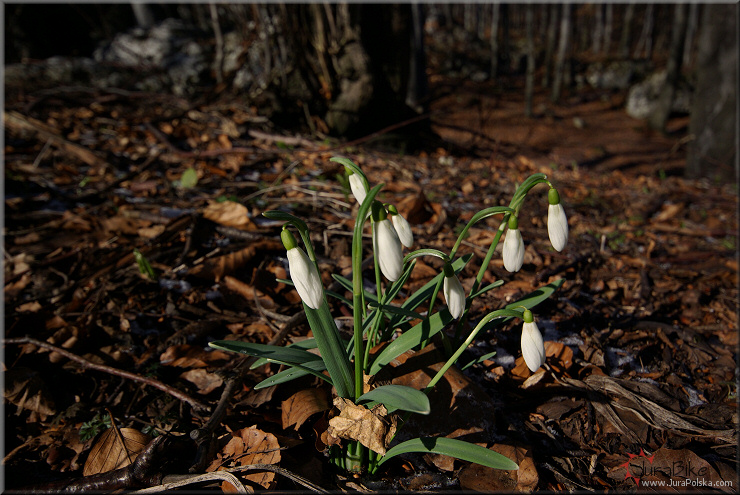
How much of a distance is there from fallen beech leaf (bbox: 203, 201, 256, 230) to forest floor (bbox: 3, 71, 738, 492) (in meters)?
0.01

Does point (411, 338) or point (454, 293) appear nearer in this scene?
point (454, 293)

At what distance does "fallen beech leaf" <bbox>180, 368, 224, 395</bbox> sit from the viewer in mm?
1528

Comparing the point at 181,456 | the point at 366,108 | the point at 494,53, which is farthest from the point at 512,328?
the point at 494,53

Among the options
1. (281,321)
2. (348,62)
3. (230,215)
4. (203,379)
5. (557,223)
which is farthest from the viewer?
(348,62)

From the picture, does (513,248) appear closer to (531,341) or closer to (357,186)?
(531,341)

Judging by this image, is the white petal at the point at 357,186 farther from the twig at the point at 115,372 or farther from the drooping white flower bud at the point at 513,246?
the twig at the point at 115,372

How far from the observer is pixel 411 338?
1271 millimetres

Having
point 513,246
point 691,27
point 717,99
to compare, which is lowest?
point 717,99

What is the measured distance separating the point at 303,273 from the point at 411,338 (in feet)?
1.57

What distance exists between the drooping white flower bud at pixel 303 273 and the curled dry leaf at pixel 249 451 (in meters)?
0.54

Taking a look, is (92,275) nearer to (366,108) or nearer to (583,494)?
(583,494)

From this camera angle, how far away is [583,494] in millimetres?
1172

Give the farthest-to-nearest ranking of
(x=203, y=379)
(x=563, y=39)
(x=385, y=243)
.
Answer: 1. (x=563, y=39)
2. (x=203, y=379)
3. (x=385, y=243)

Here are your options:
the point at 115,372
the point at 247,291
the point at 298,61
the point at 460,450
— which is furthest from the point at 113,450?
the point at 298,61
